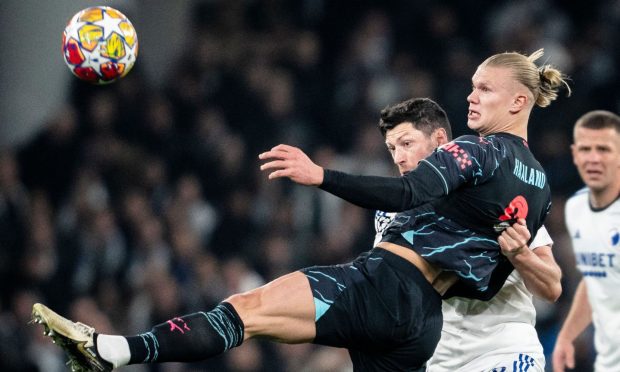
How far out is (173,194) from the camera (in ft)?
32.0

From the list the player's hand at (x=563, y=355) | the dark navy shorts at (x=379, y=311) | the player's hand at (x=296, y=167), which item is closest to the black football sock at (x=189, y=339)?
the dark navy shorts at (x=379, y=311)

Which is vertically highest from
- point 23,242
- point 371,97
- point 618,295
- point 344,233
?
point 371,97

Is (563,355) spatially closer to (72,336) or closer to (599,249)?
(599,249)

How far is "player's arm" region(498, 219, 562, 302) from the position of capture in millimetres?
4277

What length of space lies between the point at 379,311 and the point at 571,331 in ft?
6.48

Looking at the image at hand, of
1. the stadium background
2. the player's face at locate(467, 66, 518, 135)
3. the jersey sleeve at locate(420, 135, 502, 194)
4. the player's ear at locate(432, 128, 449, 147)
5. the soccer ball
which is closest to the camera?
the jersey sleeve at locate(420, 135, 502, 194)

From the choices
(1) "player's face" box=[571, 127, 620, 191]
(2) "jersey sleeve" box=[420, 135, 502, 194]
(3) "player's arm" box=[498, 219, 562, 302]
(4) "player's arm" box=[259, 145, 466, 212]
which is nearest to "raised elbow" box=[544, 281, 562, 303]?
(3) "player's arm" box=[498, 219, 562, 302]

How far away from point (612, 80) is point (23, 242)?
5.59 m

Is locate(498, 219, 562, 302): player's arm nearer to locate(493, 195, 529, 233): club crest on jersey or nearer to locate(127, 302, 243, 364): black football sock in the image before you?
locate(493, 195, 529, 233): club crest on jersey

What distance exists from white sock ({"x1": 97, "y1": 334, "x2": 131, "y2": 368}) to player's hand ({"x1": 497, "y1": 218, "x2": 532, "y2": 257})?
160 centimetres

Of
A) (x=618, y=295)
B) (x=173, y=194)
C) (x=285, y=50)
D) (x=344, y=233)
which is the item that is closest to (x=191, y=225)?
(x=173, y=194)

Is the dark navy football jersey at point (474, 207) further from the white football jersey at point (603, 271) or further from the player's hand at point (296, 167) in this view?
the white football jersey at point (603, 271)

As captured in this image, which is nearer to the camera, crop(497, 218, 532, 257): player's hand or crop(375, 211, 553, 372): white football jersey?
crop(497, 218, 532, 257): player's hand

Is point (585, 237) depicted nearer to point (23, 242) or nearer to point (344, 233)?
point (344, 233)
